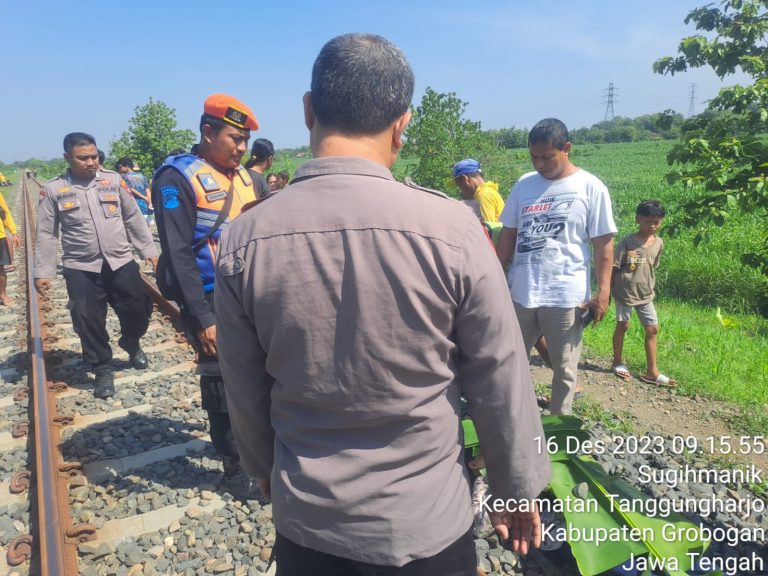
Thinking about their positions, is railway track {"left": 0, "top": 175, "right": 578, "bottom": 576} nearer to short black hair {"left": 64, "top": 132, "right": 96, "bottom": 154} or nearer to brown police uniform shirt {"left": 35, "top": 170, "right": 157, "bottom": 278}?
brown police uniform shirt {"left": 35, "top": 170, "right": 157, "bottom": 278}

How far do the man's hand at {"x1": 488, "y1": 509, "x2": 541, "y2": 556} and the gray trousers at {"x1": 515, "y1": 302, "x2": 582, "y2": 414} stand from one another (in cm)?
205

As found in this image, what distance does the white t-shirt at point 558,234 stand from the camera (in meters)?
3.38

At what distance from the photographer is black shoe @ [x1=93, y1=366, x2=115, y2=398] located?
15.1ft

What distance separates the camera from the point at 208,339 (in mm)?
2941

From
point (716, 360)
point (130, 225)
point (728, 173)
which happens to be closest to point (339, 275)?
point (130, 225)

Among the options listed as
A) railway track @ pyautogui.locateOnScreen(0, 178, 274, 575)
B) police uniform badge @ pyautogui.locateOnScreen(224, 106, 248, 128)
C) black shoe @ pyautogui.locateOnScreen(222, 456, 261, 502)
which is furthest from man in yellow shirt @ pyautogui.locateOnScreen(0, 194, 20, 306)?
police uniform badge @ pyautogui.locateOnScreen(224, 106, 248, 128)

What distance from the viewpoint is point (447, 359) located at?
1337 mm

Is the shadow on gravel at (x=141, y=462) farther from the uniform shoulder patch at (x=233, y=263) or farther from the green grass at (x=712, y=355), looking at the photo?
the green grass at (x=712, y=355)

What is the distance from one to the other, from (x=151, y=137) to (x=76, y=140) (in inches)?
369

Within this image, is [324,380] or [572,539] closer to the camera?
[324,380]

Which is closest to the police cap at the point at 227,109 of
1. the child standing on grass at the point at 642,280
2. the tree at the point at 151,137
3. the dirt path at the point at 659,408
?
the dirt path at the point at 659,408

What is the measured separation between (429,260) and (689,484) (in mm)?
2902

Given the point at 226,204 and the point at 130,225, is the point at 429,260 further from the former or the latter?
the point at 130,225

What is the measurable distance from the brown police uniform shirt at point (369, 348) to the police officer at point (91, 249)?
12.5ft
